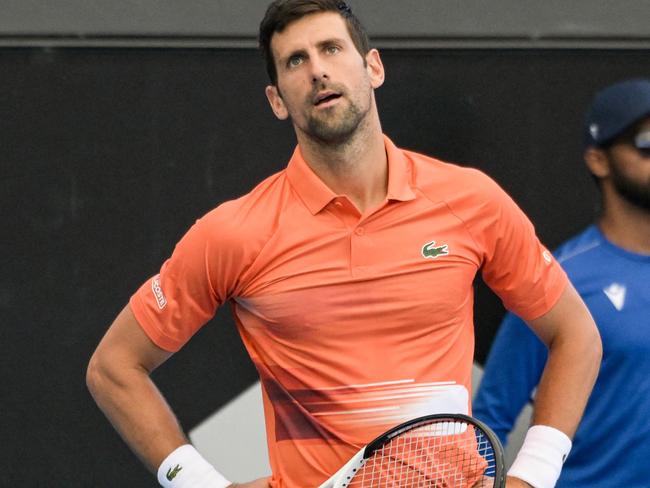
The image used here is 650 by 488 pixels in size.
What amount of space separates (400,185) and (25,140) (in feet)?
4.17

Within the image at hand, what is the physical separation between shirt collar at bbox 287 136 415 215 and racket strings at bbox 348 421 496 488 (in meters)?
0.46

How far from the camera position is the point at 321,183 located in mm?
2938

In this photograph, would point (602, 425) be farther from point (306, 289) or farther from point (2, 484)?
point (2, 484)

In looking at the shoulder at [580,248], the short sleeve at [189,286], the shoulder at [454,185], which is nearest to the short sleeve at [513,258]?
the shoulder at [454,185]

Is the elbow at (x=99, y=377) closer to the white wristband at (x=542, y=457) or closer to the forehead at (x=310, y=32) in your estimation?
the forehead at (x=310, y=32)

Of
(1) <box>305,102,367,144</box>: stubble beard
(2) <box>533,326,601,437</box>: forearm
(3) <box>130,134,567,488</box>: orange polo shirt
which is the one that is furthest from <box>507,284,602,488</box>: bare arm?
(1) <box>305,102,367,144</box>: stubble beard

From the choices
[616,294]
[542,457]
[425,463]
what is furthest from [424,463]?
[616,294]

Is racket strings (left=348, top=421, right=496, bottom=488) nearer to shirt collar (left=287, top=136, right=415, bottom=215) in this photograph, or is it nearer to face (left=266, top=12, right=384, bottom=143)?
shirt collar (left=287, top=136, right=415, bottom=215)

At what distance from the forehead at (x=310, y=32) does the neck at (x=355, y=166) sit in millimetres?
177

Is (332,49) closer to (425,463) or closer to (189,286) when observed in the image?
(189,286)

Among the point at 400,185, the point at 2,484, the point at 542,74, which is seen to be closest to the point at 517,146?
the point at 542,74

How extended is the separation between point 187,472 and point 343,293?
0.48 meters

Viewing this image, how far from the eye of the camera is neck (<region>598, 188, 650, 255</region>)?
368cm

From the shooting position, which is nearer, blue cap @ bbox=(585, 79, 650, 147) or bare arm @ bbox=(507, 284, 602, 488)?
bare arm @ bbox=(507, 284, 602, 488)
